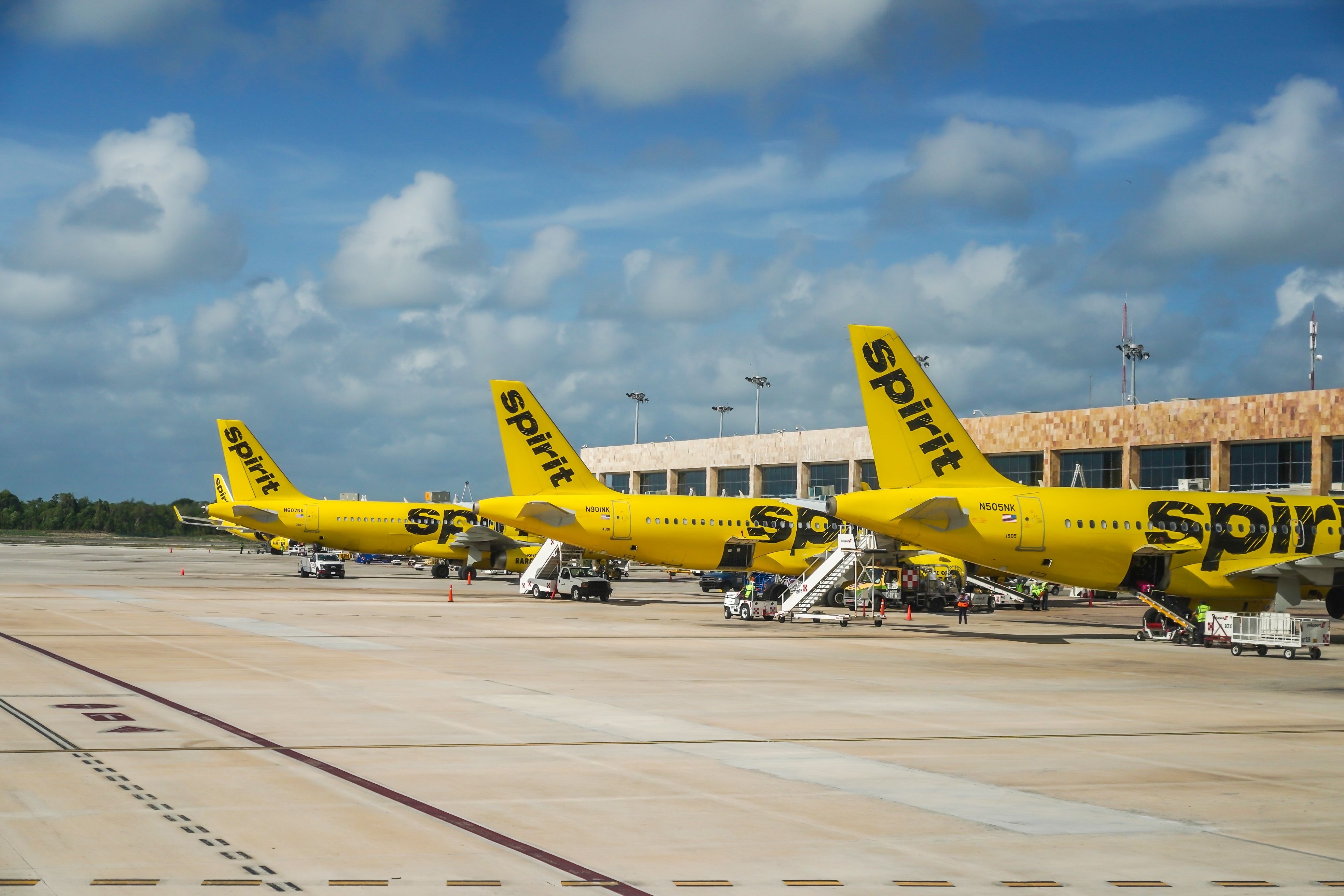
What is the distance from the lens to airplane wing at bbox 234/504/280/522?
81.8 meters

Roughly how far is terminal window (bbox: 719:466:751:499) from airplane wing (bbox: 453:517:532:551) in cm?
4577

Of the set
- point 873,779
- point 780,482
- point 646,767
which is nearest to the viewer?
point 873,779

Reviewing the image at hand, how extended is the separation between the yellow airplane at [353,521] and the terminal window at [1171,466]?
41728 millimetres

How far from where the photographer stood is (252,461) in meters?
85.3

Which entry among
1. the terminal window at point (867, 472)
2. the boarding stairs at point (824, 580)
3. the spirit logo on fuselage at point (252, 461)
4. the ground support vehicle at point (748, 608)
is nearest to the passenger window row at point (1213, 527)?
the boarding stairs at point (824, 580)

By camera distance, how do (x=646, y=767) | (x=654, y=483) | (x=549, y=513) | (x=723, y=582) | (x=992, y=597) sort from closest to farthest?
(x=646, y=767)
(x=549, y=513)
(x=992, y=597)
(x=723, y=582)
(x=654, y=483)

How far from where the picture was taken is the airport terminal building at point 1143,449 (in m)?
75.6

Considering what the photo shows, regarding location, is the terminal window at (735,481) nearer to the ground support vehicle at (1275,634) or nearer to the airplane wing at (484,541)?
the airplane wing at (484,541)

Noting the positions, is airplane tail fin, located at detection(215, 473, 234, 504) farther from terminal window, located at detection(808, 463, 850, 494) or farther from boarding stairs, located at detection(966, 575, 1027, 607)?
boarding stairs, located at detection(966, 575, 1027, 607)

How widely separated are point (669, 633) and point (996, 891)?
29994mm

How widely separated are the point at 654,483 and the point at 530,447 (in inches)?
3308

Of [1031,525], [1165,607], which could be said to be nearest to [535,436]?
[1031,525]

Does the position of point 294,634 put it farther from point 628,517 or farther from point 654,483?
point 654,483

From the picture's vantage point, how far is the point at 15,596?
4994cm
